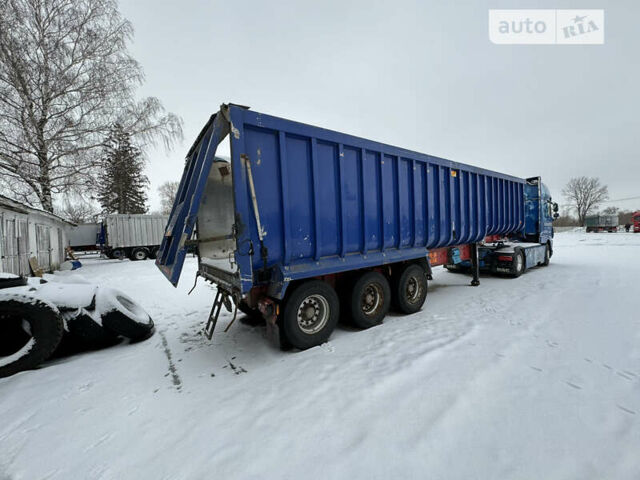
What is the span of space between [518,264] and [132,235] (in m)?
22.4

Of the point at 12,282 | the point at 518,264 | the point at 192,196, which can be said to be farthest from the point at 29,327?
the point at 518,264

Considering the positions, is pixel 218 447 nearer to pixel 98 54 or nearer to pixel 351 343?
pixel 351 343

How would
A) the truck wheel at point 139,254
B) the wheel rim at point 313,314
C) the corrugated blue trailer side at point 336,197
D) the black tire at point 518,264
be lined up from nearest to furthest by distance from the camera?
the corrugated blue trailer side at point 336,197 < the wheel rim at point 313,314 < the black tire at point 518,264 < the truck wheel at point 139,254

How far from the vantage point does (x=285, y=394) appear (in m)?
2.70

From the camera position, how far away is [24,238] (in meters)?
9.84

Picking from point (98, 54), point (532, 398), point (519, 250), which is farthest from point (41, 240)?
point (519, 250)

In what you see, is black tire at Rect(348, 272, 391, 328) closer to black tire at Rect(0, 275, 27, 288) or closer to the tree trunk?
black tire at Rect(0, 275, 27, 288)

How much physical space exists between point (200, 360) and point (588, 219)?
199 ft

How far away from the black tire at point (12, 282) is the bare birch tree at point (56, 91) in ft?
44.3

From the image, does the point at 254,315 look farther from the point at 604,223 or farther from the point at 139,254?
the point at 604,223

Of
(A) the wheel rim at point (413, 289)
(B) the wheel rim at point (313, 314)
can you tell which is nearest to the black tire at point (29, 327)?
(B) the wheel rim at point (313, 314)

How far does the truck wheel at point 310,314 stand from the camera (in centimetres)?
361

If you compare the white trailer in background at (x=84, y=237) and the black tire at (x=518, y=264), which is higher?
the white trailer in background at (x=84, y=237)

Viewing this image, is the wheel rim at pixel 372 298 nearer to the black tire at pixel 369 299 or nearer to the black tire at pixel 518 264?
the black tire at pixel 369 299
